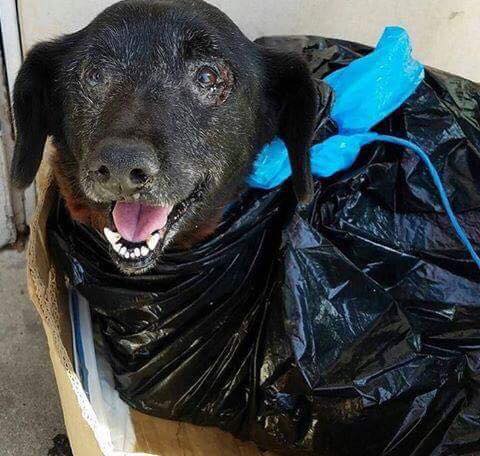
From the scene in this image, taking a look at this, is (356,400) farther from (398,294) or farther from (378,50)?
(378,50)

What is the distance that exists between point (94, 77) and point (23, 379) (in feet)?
2.70

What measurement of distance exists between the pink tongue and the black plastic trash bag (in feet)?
0.47

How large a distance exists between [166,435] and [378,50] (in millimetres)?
927

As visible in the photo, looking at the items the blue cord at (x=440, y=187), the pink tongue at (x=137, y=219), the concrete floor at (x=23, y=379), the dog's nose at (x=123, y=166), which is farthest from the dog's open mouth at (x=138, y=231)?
the concrete floor at (x=23, y=379)

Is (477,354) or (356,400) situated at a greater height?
(477,354)

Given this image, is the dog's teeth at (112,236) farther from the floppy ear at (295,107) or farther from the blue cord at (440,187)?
the blue cord at (440,187)

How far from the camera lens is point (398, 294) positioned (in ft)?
4.49

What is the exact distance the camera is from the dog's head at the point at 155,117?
42.1 inches

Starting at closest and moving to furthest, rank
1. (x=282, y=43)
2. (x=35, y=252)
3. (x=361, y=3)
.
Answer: (x=35, y=252), (x=282, y=43), (x=361, y=3)

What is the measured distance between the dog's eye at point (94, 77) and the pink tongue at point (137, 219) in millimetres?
207

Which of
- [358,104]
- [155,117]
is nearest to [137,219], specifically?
[155,117]

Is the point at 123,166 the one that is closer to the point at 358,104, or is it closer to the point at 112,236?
the point at 112,236

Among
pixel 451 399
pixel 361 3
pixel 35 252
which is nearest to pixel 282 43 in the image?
pixel 361 3

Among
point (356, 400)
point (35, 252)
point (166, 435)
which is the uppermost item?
point (35, 252)
